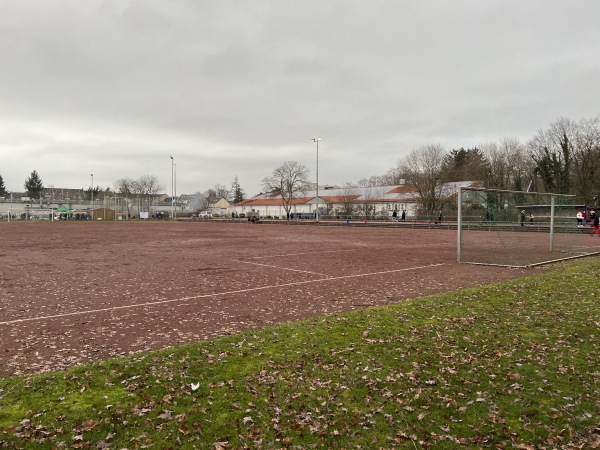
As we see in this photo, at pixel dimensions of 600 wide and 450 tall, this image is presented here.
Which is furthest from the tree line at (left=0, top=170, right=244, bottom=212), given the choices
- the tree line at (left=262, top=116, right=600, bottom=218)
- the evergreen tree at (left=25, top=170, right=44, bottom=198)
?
the tree line at (left=262, top=116, right=600, bottom=218)

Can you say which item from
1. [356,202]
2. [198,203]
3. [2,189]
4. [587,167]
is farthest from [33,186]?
[587,167]

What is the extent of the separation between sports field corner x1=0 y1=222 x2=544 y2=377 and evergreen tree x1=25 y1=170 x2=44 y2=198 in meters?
134

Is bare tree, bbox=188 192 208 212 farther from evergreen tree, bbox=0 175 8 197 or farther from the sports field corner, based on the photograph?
the sports field corner

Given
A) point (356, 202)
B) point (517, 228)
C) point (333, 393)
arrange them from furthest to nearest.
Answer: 1. point (356, 202)
2. point (517, 228)
3. point (333, 393)

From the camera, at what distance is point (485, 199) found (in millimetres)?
16266

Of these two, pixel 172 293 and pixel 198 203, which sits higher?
pixel 198 203

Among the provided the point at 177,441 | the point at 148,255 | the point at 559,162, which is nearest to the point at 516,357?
the point at 177,441

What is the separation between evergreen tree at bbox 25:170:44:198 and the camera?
13225cm

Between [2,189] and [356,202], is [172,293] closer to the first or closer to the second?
[356,202]

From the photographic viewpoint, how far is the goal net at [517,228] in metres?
16.3

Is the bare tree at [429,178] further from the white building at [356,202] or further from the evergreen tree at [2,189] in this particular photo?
the evergreen tree at [2,189]

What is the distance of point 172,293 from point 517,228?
1475cm

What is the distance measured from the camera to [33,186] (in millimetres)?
132875

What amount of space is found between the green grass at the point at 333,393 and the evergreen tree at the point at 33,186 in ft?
496
